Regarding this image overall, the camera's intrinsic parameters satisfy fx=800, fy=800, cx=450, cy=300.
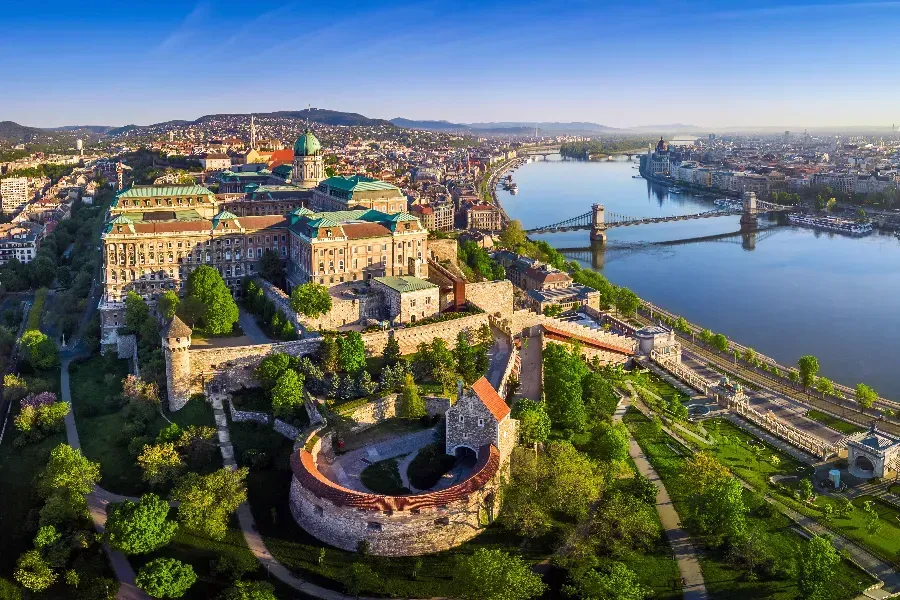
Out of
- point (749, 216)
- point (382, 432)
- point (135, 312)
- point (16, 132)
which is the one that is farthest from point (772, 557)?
point (16, 132)

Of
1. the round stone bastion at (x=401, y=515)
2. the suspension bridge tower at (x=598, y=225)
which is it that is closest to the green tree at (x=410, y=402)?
the round stone bastion at (x=401, y=515)

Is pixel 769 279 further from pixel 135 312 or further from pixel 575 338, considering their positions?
pixel 135 312

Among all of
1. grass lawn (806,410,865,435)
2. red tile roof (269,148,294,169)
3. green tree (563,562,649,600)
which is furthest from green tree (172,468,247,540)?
red tile roof (269,148,294,169)

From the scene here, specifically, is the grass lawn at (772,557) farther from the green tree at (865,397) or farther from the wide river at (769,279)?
the wide river at (769,279)

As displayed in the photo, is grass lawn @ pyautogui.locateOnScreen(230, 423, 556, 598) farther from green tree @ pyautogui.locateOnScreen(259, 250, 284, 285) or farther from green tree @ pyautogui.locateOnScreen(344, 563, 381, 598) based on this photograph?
green tree @ pyautogui.locateOnScreen(259, 250, 284, 285)

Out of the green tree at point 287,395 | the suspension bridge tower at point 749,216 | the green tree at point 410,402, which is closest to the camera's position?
the green tree at point 410,402

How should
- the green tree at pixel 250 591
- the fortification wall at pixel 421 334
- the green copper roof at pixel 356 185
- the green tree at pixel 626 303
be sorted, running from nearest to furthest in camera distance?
the green tree at pixel 250 591
the fortification wall at pixel 421 334
the green copper roof at pixel 356 185
the green tree at pixel 626 303

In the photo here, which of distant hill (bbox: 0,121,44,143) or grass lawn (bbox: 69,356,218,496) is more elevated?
distant hill (bbox: 0,121,44,143)
